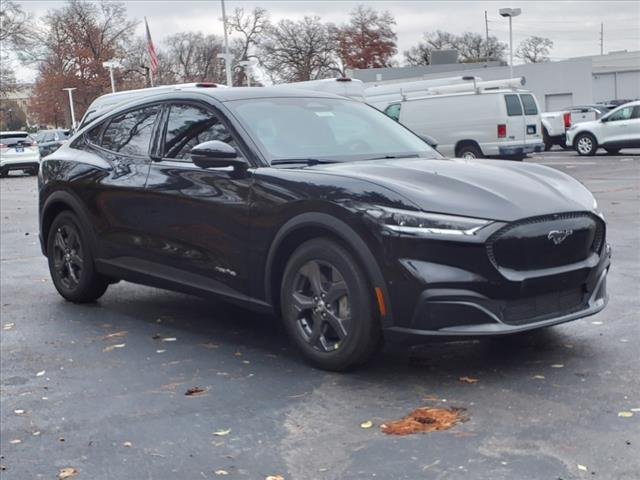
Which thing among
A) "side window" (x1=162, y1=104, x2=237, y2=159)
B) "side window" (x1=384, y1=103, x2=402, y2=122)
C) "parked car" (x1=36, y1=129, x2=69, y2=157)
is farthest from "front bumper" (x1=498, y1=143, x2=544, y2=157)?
"parked car" (x1=36, y1=129, x2=69, y2=157)

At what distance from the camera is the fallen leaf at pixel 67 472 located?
12.7 feet

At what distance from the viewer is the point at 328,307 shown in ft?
16.7

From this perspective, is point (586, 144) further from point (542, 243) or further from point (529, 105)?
point (542, 243)

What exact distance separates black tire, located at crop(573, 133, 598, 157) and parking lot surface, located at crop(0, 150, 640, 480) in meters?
23.0

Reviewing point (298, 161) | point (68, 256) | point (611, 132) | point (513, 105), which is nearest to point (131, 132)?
point (68, 256)

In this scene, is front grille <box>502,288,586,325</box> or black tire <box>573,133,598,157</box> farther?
black tire <box>573,133,598,157</box>

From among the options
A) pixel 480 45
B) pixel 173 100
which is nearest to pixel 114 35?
pixel 480 45

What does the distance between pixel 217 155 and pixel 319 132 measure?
78cm

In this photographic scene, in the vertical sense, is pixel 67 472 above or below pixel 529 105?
below

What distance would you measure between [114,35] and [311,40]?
17258 mm

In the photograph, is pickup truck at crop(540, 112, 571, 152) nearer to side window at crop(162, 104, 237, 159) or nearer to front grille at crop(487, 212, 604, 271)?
side window at crop(162, 104, 237, 159)

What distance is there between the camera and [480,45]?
10019 centimetres

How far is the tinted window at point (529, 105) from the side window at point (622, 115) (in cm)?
521

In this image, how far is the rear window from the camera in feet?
77.4
